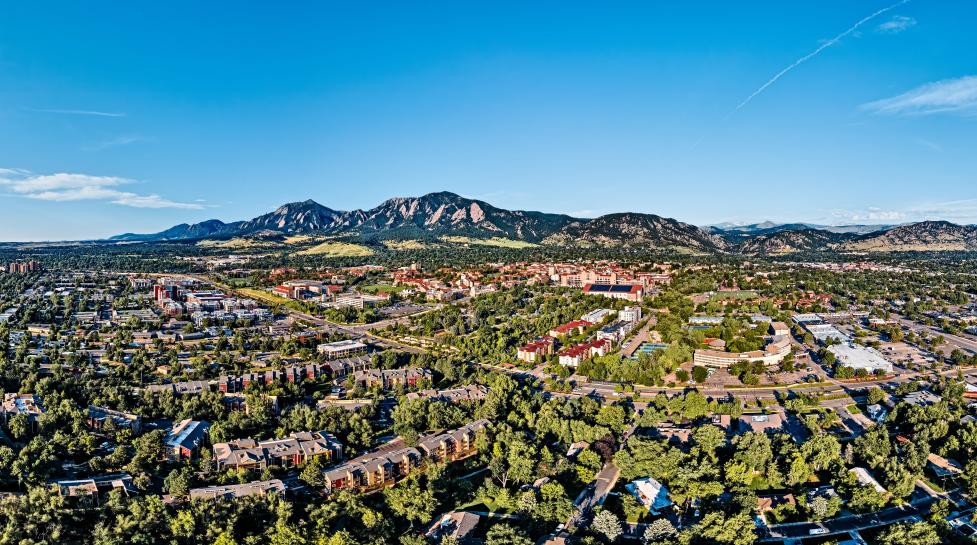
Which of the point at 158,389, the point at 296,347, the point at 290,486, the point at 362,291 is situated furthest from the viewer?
the point at 362,291

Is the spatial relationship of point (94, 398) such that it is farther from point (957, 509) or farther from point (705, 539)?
point (957, 509)

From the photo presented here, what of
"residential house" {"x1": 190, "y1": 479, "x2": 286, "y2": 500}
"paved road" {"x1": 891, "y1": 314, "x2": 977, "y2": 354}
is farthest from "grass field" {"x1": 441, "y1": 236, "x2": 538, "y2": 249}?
"residential house" {"x1": 190, "y1": 479, "x2": 286, "y2": 500}

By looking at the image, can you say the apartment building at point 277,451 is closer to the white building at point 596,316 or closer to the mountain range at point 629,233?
the white building at point 596,316

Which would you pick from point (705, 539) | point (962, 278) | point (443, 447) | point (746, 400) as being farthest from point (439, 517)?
point (962, 278)

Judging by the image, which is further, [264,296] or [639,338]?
[264,296]

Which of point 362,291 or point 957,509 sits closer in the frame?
point 957,509

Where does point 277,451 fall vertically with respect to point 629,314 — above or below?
below

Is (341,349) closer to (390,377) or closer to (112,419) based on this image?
(390,377)

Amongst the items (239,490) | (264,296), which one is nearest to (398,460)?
(239,490)
